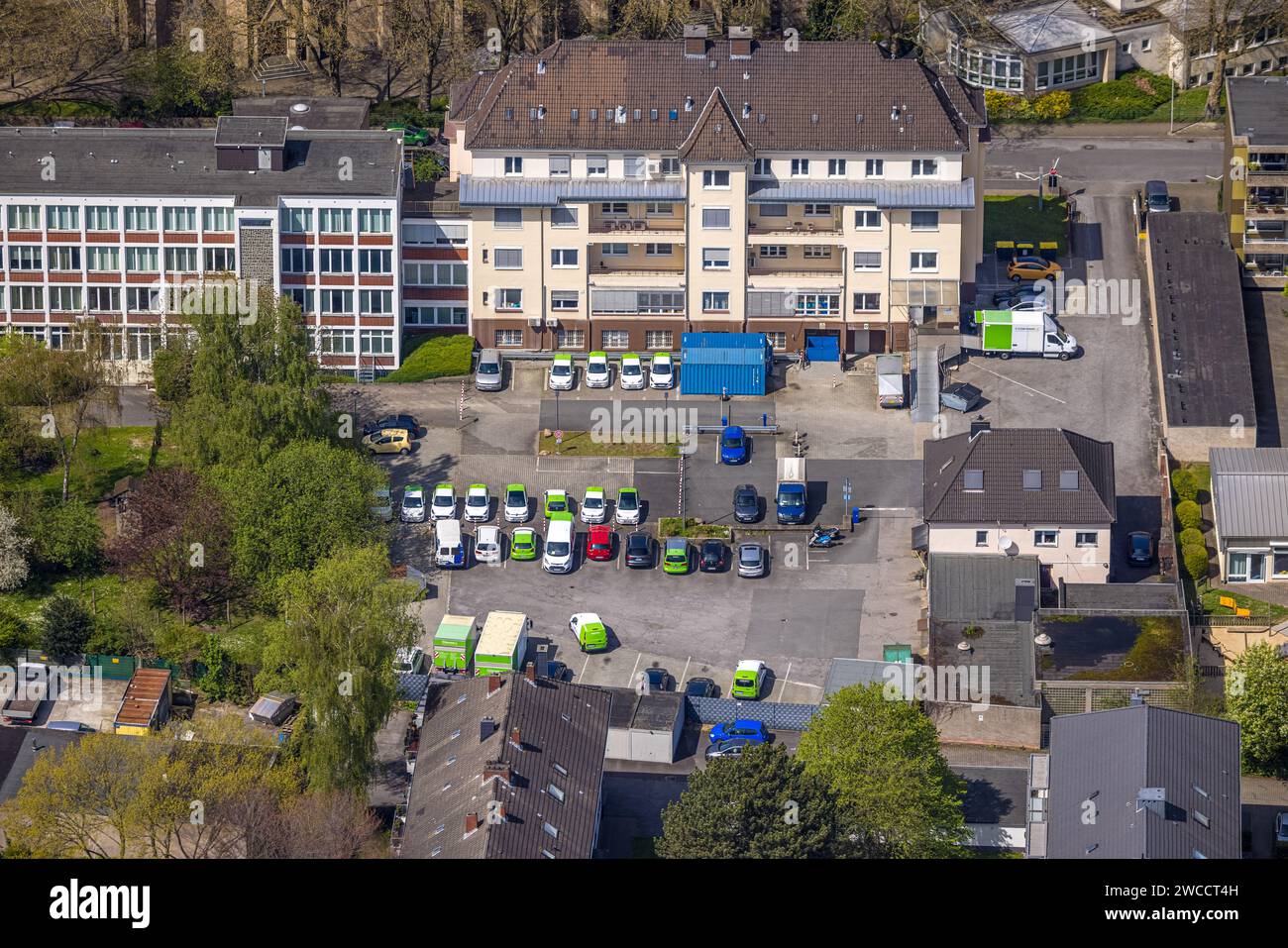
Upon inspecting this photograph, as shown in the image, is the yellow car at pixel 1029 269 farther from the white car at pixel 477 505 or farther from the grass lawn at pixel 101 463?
the grass lawn at pixel 101 463

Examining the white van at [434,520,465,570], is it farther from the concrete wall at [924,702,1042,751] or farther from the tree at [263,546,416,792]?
the concrete wall at [924,702,1042,751]

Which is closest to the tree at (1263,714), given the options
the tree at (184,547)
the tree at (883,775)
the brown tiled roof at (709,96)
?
the tree at (883,775)

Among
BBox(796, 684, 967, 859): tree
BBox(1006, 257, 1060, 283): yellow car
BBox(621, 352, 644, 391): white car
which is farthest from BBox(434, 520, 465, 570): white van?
BBox(1006, 257, 1060, 283): yellow car

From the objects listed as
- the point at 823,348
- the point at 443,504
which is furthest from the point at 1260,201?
the point at 443,504
